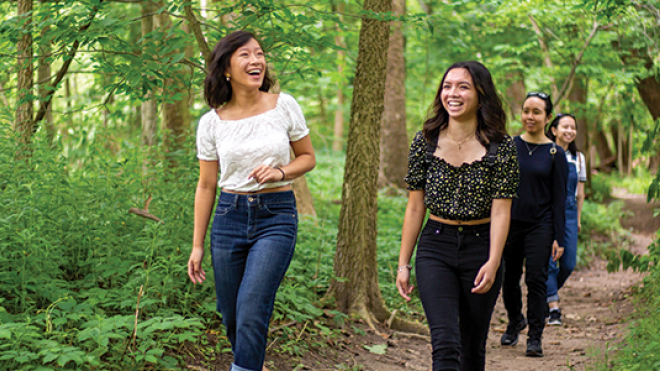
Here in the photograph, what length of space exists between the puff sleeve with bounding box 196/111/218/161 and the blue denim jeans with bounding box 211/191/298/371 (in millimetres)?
268

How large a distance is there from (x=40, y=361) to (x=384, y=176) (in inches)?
435

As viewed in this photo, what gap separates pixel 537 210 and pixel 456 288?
254 cm

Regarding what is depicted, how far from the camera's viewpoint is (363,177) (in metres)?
5.88

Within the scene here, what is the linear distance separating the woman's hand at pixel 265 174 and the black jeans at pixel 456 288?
0.97m

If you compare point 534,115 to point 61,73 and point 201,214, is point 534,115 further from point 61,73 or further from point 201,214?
point 61,73

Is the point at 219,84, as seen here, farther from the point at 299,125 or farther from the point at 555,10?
the point at 555,10

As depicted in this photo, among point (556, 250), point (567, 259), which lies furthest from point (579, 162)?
point (556, 250)

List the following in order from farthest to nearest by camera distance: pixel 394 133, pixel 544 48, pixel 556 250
→ pixel 394 133 → pixel 544 48 → pixel 556 250

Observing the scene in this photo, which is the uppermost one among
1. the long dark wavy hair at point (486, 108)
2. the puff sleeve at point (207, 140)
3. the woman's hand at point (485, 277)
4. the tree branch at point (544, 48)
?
the tree branch at point (544, 48)

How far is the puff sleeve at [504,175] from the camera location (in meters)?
3.23

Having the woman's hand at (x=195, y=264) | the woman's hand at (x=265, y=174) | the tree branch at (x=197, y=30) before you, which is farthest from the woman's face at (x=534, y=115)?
the woman's hand at (x=195, y=264)

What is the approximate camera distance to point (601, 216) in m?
15.1

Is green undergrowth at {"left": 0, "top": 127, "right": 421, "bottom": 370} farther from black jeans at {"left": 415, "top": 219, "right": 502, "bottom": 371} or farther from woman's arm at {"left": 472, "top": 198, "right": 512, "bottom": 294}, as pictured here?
woman's arm at {"left": 472, "top": 198, "right": 512, "bottom": 294}

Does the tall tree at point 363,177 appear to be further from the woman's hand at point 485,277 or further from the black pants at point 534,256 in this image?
the woman's hand at point 485,277
